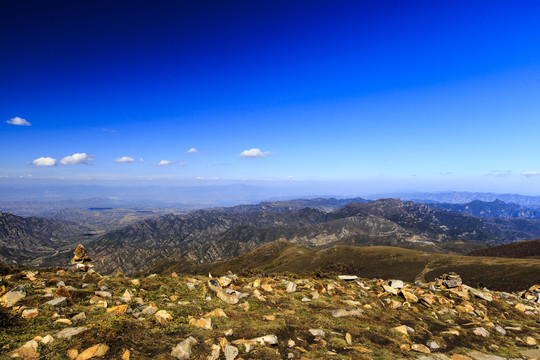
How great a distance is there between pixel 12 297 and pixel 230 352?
8.24m

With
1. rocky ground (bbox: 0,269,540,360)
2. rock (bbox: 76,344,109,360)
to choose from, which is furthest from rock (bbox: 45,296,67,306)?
rock (bbox: 76,344,109,360)

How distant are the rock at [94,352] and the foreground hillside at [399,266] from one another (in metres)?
20.9

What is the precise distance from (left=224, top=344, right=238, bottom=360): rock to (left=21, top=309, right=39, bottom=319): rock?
6.24m

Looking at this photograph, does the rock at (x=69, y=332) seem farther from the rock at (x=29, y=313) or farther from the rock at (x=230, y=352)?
the rock at (x=230, y=352)

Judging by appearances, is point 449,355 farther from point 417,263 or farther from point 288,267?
point 288,267

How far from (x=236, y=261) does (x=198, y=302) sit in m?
173

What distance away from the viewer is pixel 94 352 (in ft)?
19.5

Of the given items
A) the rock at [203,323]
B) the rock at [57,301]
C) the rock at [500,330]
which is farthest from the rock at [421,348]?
the rock at [57,301]

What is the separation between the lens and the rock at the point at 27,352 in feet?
18.3

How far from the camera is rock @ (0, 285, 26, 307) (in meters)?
8.43

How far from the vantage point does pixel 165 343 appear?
7113 millimetres

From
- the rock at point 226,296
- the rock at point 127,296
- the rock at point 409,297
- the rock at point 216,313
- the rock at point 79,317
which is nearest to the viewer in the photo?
the rock at point 79,317

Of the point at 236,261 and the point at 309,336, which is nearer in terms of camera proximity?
the point at 309,336

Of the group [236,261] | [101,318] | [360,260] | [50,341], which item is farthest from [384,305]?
[236,261]
